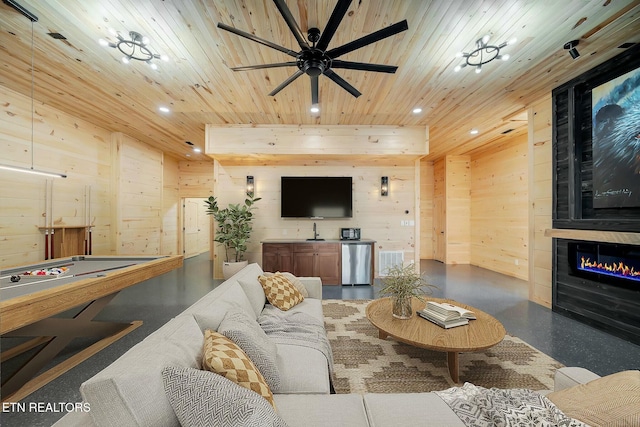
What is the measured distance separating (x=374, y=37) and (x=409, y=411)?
224 cm

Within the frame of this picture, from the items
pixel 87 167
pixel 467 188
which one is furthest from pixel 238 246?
pixel 467 188

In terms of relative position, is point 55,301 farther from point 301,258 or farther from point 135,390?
point 301,258

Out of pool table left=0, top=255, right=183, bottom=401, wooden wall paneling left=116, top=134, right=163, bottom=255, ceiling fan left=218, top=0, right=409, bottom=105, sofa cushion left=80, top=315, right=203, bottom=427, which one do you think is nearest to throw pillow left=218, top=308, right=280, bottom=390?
sofa cushion left=80, top=315, right=203, bottom=427

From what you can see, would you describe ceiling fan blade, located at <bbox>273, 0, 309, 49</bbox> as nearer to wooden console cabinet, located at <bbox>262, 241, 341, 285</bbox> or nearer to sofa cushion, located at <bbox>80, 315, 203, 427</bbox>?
sofa cushion, located at <bbox>80, 315, 203, 427</bbox>

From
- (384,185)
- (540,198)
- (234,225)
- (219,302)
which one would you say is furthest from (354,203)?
(219,302)

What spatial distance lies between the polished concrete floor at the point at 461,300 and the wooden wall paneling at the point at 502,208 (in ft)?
1.55

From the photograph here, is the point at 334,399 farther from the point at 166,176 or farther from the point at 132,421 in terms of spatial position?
the point at 166,176

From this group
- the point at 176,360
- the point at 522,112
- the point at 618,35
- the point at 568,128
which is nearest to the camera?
the point at 176,360

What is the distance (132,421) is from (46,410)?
70.6 inches

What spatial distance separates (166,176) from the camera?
6938 mm

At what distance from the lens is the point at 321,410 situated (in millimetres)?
1114

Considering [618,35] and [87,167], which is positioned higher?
[618,35]

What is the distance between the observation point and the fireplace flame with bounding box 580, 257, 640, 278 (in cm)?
268

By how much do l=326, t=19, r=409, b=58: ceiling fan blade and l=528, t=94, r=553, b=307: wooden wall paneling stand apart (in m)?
3.29
